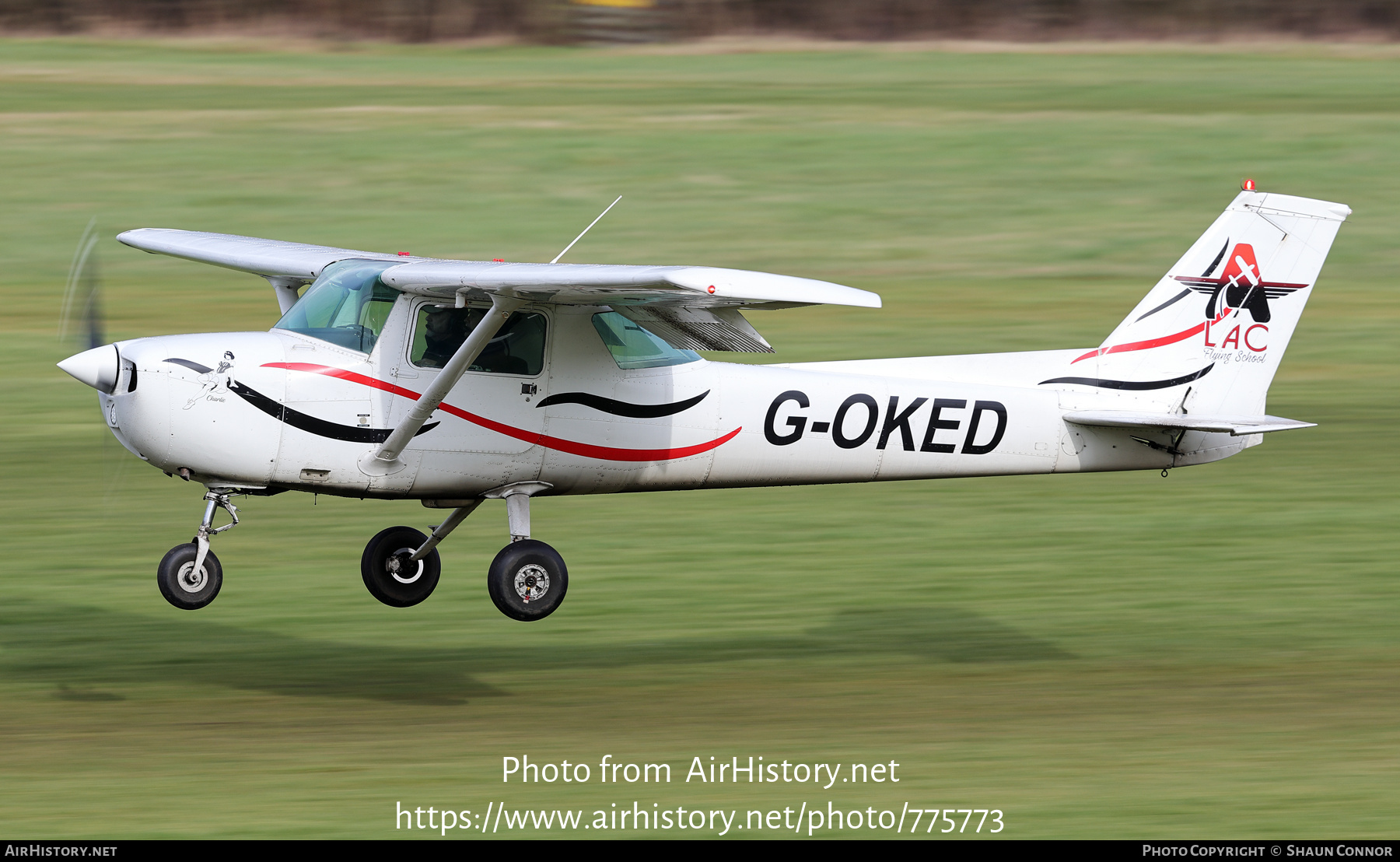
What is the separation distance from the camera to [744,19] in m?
46.6

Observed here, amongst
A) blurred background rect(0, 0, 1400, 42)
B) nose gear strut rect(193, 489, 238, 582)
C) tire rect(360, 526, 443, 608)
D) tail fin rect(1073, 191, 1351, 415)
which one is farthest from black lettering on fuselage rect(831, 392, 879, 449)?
blurred background rect(0, 0, 1400, 42)

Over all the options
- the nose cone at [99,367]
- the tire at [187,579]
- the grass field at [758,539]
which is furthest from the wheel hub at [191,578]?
A: the nose cone at [99,367]

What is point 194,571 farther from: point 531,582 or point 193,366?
point 531,582

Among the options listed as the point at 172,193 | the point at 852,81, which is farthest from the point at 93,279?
the point at 852,81

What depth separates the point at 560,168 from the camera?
33531 mm

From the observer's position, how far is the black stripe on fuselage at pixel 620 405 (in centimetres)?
1277

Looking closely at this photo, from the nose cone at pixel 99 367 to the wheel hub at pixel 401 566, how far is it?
2840mm

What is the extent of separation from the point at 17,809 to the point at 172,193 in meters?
22.6

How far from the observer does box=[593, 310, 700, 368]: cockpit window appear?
507 inches

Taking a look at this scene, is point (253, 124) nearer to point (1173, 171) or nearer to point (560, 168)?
point (560, 168)

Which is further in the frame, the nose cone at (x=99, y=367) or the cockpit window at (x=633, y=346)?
the cockpit window at (x=633, y=346)

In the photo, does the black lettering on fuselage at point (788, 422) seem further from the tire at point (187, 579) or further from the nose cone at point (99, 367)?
the nose cone at point (99, 367)

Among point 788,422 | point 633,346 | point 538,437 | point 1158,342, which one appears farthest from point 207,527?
point 1158,342

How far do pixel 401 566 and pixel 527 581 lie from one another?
1604mm
